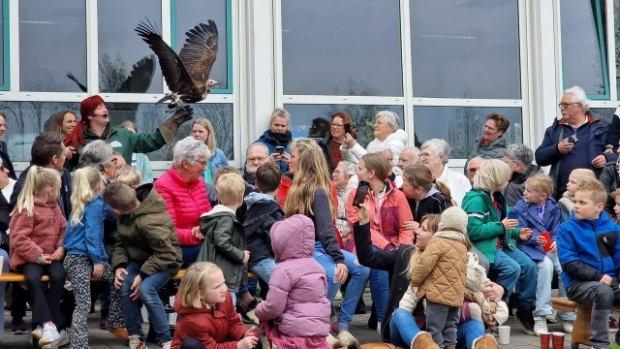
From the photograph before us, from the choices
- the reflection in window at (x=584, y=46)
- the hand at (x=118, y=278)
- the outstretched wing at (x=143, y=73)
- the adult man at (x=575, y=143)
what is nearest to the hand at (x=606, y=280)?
the adult man at (x=575, y=143)

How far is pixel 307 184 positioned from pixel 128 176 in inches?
58.7

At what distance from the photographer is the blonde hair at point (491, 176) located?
912 cm

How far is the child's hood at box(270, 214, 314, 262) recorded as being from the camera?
7344 mm

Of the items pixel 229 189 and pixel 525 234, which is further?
pixel 525 234

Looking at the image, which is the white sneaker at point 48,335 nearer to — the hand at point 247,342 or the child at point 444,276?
the hand at point 247,342

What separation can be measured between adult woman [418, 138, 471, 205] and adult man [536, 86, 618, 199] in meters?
1.36

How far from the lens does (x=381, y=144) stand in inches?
415

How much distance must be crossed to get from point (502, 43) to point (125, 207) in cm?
625

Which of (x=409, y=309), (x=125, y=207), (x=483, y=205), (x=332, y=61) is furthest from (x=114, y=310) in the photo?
(x=332, y=61)

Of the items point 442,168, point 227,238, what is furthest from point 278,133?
point 227,238

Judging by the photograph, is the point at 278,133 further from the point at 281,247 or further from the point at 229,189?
the point at 281,247

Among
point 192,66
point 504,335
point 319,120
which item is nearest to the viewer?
point 504,335

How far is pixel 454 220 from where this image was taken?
7535 mm

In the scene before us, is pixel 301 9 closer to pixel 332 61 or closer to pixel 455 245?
pixel 332 61
